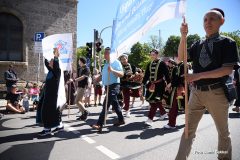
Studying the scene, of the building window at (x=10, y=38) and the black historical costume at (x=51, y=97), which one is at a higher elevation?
the building window at (x=10, y=38)

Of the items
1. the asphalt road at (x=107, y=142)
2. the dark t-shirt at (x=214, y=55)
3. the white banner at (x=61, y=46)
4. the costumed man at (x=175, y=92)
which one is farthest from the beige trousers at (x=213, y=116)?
the white banner at (x=61, y=46)

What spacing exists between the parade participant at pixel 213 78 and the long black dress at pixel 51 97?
3568 mm

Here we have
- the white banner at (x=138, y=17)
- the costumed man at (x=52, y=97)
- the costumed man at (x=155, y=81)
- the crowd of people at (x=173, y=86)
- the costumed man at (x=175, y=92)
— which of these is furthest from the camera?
the costumed man at (x=155, y=81)

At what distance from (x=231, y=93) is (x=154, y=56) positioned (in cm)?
427

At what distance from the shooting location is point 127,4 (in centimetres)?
446

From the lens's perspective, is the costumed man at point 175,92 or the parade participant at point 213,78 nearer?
the parade participant at point 213,78

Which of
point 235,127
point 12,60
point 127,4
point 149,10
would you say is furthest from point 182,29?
point 12,60

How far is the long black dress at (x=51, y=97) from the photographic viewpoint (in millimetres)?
6395

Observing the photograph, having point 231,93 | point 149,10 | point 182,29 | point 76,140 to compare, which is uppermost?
point 149,10

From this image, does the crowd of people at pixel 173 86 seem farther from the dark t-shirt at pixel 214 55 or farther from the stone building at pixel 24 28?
the stone building at pixel 24 28

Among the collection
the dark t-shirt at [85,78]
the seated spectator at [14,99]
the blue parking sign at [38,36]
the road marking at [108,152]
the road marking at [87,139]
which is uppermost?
the blue parking sign at [38,36]

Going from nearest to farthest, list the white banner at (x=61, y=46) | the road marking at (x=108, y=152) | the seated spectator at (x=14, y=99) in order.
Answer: the road marking at (x=108, y=152), the white banner at (x=61, y=46), the seated spectator at (x=14, y=99)

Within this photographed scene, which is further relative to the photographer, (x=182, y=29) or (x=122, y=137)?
(x=122, y=137)

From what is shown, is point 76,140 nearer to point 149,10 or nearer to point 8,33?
point 149,10
